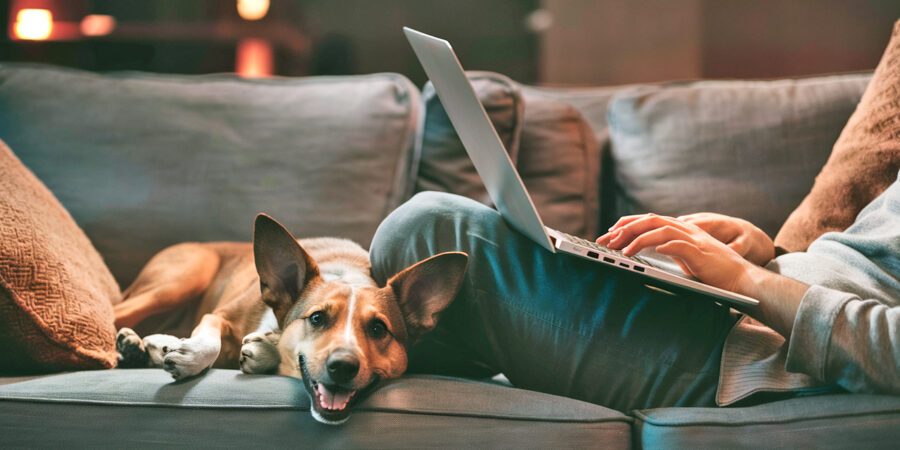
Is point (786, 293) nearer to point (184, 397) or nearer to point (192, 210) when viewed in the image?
point (184, 397)

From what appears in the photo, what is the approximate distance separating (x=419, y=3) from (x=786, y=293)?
2.75 meters

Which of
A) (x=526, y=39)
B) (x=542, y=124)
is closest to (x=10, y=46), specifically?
(x=526, y=39)

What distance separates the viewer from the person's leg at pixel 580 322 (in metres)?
1.12

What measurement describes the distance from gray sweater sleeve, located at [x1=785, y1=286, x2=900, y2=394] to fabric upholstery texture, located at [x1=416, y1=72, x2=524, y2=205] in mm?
1041

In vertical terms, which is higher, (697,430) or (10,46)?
(10,46)

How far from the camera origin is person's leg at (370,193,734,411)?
1.12 meters

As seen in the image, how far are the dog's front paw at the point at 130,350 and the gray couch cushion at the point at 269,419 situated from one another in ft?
0.94

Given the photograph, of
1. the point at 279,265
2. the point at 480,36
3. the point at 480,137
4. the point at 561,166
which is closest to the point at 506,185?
the point at 480,137

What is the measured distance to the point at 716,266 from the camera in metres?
1.09

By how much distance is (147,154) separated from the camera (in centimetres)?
192

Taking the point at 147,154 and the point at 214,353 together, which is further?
the point at 147,154

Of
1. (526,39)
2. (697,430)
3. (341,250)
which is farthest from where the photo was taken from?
(526,39)

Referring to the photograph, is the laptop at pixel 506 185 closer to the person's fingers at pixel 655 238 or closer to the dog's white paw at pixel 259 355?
the person's fingers at pixel 655 238

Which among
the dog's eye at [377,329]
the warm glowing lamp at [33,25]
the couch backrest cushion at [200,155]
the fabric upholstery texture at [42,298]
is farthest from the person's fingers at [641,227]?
Result: the warm glowing lamp at [33,25]
